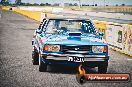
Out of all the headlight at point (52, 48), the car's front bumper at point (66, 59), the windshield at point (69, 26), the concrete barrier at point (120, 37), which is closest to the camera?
the car's front bumper at point (66, 59)

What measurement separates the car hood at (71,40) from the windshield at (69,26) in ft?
1.43

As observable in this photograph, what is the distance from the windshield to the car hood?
44 centimetres

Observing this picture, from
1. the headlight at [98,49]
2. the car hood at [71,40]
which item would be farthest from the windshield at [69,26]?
the headlight at [98,49]

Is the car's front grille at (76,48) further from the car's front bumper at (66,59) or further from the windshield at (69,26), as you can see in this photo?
the windshield at (69,26)

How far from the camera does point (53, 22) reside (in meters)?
9.04

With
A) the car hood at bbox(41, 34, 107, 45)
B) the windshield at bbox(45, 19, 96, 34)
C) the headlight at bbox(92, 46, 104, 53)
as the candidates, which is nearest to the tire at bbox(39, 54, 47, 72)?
the car hood at bbox(41, 34, 107, 45)

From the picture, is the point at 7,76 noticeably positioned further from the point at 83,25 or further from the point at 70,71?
the point at 83,25

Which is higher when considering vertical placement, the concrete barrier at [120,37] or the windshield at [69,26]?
the windshield at [69,26]

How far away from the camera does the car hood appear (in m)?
7.81

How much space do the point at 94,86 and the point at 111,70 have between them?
88.6 inches

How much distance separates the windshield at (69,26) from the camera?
29.1 ft

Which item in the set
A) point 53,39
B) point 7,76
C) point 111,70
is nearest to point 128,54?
point 111,70

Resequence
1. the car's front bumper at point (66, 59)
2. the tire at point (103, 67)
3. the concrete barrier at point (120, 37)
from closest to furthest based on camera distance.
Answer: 1. the car's front bumper at point (66, 59)
2. the tire at point (103, 67)
3. the concrete barrier at point (120, 37)

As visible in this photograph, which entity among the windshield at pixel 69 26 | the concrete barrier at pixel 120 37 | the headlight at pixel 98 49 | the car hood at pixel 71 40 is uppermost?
the windshield at pixel 69 26
